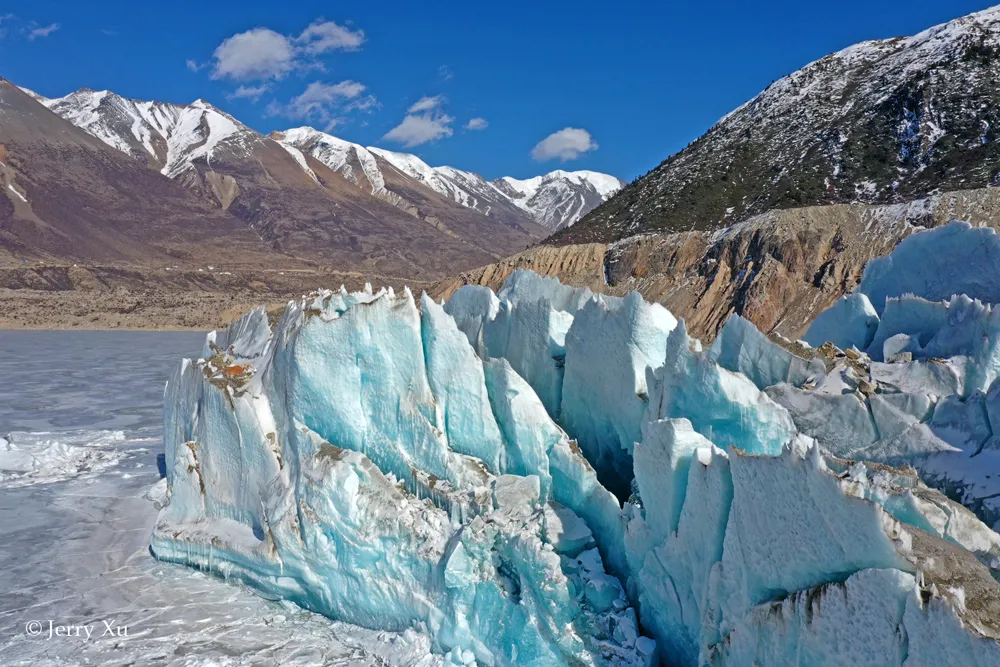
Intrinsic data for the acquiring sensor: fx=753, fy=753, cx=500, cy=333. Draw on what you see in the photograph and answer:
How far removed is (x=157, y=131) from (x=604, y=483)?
207 m

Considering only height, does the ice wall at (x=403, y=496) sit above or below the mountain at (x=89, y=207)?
below

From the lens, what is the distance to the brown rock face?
92.5 ft

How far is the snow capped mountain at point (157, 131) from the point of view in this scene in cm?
17200

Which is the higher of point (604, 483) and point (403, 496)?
point (604, 483)

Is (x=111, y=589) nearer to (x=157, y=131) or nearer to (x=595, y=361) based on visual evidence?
(x=595, y=361)

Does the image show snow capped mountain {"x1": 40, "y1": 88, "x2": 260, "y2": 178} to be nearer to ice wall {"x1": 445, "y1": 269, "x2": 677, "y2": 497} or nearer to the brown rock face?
the brown rock face

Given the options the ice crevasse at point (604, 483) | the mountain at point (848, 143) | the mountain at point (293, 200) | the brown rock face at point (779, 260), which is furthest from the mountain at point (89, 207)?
the ice crevasse at point (604, 483)

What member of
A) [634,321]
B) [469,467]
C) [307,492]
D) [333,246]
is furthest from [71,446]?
[333,246]

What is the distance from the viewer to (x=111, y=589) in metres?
8.84

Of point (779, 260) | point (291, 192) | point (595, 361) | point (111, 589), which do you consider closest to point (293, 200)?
point (291, 192)

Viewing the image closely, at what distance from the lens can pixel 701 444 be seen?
6680 millimetres

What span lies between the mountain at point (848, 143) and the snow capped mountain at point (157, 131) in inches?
5520

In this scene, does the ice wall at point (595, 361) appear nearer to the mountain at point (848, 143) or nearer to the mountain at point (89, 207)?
the mountain at point (848, 143)

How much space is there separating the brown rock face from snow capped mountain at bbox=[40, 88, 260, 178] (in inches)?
5965
